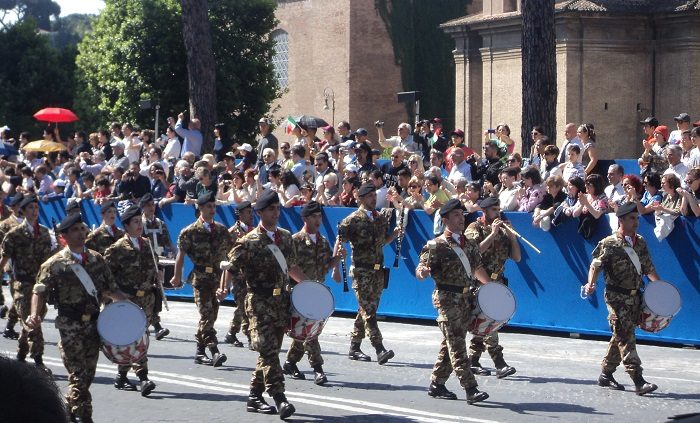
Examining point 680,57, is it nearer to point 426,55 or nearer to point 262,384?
point 426,55

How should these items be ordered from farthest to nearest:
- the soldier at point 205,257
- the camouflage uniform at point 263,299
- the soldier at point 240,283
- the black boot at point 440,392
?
1. the soldier at point 240,283
2. the soldier at point 205,257
3. the black boot at point 440,392
4. the camouflage uniform at point 263,299

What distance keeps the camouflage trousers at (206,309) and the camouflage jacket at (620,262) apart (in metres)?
4.52

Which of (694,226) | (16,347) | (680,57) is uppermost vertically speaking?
(680,57)

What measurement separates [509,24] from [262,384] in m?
24.8

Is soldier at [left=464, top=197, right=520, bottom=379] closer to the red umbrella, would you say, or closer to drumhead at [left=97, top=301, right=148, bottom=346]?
drumhead at [left=97, top=301, right=148, bottom=346]

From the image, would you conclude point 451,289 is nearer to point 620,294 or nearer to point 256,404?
point 620,294

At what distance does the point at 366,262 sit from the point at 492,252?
1.58 meters

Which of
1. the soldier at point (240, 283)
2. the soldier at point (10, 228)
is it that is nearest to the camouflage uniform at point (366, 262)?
the soldier at point (240, 283)

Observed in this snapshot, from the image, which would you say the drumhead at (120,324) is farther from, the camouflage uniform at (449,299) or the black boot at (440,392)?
the black boot at (440,392)

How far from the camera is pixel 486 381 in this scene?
12.7 meters

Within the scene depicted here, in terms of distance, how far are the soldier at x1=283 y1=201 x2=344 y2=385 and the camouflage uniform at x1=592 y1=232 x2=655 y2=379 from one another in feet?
9.44

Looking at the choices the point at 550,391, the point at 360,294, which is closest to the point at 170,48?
the point at 360,294

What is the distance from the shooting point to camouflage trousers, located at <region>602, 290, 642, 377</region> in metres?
11.8

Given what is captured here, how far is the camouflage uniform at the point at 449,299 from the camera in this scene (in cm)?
1124
